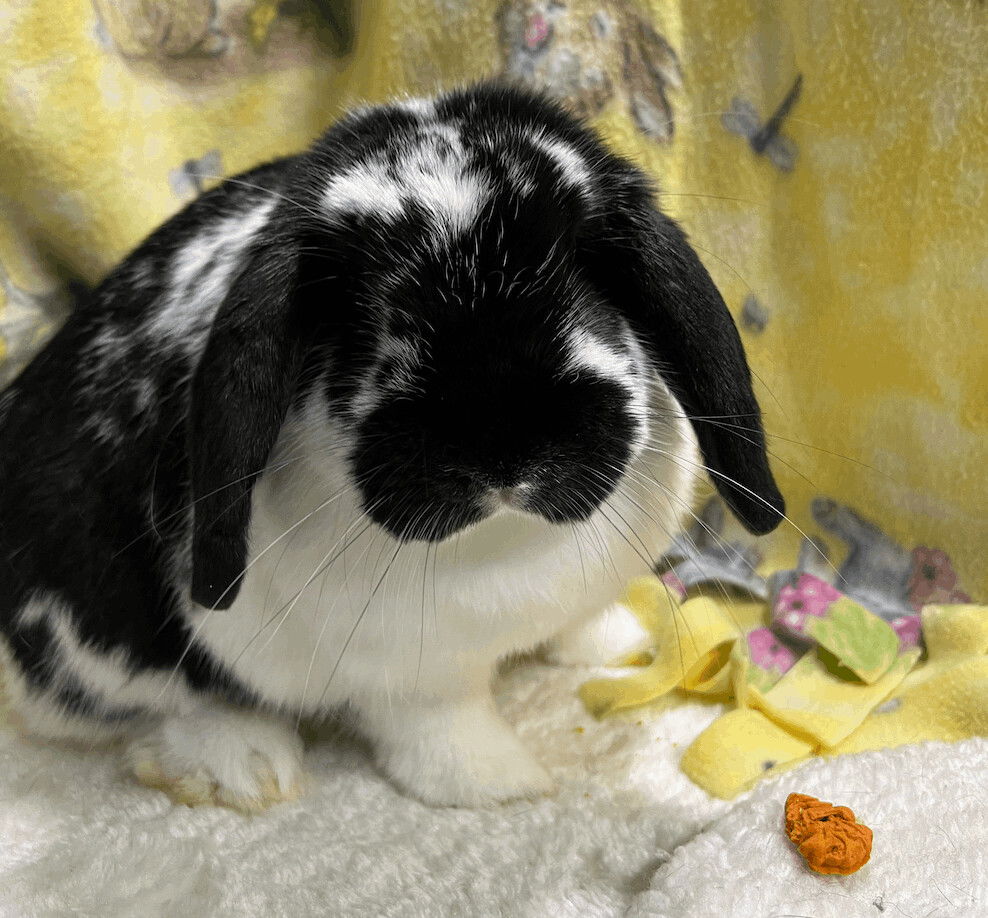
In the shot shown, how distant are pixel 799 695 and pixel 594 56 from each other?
2.70ft

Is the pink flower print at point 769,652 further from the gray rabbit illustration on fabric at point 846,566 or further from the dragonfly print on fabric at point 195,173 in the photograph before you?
the dragonfly print on fabric at point 195,173

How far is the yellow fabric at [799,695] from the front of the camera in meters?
1.23

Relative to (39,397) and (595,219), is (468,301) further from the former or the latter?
(39,397)

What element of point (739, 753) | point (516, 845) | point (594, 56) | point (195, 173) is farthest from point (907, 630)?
point (195, 173)

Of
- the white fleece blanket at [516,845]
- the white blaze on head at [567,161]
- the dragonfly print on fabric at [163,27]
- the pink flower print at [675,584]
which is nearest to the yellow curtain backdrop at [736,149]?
the dragonfly print on fabric at [163,27]

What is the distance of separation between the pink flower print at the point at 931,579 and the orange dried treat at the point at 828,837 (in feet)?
1.59

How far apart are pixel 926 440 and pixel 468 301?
0.84 m

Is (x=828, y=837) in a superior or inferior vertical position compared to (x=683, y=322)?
inferior

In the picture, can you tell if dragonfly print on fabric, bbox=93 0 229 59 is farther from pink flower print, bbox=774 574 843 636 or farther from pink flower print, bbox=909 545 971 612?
pink flower print, bbox=909 545 971 612

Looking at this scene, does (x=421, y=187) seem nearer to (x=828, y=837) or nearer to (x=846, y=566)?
(x=828, y=837)

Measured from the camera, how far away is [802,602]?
56.1 inches

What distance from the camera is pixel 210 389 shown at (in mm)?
843

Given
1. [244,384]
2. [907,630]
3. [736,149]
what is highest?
[244,384]

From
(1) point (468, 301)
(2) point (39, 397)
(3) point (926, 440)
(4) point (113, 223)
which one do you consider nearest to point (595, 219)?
(1) point (468, 301)
